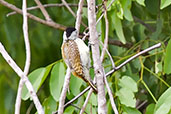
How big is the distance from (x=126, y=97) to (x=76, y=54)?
0.38 meters

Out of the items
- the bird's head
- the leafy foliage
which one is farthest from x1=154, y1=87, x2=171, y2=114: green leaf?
the bird's head

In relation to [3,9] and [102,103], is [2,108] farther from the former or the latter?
[102,103]

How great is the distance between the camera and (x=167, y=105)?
7.99ft

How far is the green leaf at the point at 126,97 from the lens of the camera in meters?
2.61

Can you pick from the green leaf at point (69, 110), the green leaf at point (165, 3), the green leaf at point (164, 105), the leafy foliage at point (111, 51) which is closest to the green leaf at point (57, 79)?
the leafy foliage at point (111, 51)

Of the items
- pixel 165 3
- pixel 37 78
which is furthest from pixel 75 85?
pixel 165 3

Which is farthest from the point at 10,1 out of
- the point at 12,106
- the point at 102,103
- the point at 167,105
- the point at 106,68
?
the point at 102,103

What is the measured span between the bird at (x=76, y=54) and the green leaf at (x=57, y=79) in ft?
0.52

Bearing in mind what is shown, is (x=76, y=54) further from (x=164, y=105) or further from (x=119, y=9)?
(x=164, y=105)

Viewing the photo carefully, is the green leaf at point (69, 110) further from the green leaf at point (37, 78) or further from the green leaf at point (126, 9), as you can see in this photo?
the green leaf at point (126, 9)

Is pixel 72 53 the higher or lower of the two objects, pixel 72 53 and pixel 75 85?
the higher

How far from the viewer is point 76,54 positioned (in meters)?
2.71

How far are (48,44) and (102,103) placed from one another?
1959mm

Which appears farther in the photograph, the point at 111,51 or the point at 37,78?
the point at 111,51
